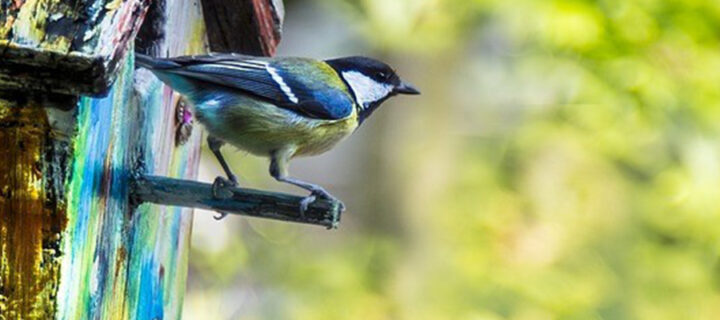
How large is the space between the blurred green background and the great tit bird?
74 cm

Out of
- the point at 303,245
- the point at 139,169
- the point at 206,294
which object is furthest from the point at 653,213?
the point at 139,169

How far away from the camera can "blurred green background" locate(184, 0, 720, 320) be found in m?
3.29

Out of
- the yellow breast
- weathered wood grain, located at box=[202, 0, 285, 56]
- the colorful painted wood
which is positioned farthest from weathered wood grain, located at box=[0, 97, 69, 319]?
weathered wood grain, located at box=[202, 0, 285, 56]

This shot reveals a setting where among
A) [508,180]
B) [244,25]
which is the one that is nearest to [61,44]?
[244,25]

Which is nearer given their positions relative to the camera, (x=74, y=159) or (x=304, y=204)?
(x=74, y=159)

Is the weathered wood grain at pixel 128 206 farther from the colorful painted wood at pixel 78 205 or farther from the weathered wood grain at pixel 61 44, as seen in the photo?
the weathered wood grain at pixel 61 44

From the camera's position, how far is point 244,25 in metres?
2.14

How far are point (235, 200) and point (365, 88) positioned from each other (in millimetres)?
667

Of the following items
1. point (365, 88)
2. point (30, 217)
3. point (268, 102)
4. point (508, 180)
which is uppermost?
point (508, 180)

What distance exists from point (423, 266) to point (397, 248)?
6.0 inches

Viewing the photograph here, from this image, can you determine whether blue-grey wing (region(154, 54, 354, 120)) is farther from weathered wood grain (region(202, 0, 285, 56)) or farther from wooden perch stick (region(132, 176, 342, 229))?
wooden perch stick (region(132, 176, 342, 229))

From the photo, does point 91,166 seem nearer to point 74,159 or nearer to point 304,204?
point 74,159

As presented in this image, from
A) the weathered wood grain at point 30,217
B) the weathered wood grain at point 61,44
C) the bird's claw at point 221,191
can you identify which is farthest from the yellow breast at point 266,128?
the weathered wood grain at point 61,44

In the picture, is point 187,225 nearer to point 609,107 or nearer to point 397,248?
point 609,107
